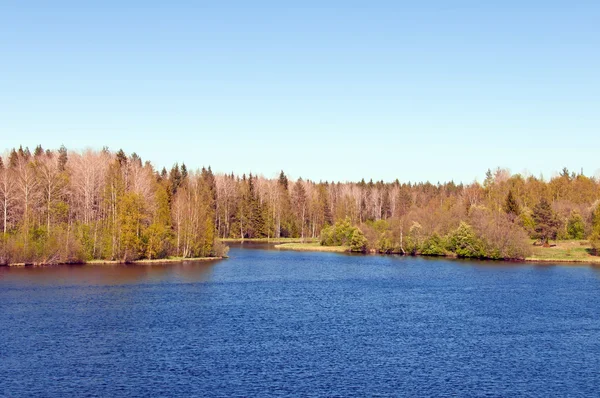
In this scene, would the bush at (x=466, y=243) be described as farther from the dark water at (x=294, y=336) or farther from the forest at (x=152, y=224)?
the dark water at (x=294, y=336)

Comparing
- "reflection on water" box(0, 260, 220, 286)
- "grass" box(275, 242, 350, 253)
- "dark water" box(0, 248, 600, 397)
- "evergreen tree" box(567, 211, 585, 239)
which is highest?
"evergreen tree" box(567, 211, 585, 239)

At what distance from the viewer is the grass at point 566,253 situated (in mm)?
111500

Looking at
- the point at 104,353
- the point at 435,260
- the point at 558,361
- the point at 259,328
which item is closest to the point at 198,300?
the point at 259,328

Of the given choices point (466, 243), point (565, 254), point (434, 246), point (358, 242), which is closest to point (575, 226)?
point (565, 254)

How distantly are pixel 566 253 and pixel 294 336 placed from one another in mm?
90317

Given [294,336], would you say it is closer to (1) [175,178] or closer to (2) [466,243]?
(2) [466,243]

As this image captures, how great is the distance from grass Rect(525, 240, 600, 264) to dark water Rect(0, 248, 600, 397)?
32.1 meters

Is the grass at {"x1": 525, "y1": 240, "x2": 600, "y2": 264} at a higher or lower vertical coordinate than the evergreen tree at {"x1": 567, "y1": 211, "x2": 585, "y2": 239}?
lower

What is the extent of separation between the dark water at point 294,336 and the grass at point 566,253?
3215 centimetres

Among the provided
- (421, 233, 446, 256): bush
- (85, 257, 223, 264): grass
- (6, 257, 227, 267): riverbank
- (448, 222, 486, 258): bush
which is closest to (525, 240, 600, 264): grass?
(448, 222, 486, 258): bush

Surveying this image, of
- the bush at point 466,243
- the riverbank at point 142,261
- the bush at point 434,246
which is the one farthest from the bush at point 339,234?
the riverbank at point 142,261

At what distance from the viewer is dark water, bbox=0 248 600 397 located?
3425 cm

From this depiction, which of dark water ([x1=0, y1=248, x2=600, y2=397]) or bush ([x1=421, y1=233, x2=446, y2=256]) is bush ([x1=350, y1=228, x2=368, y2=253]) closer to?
bush ([x1=421, y1=233, x2=446, y2=256])

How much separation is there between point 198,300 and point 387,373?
29.9m
